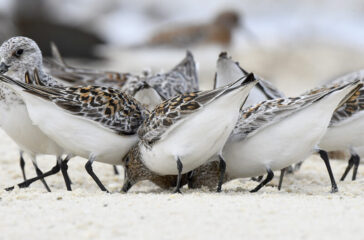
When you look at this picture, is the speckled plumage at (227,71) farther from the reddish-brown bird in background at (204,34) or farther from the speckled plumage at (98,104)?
the reddish-brown bird in background at (204,34)

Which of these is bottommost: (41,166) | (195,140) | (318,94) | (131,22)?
(41,166)

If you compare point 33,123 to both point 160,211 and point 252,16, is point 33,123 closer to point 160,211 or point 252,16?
point 160,211

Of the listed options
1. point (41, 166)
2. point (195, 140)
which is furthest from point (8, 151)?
point (195, 140)

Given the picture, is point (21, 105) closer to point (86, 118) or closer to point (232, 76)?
point (86, 118)

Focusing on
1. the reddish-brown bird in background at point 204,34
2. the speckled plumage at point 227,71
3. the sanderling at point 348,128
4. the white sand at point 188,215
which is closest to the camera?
the white sand at point 188,215

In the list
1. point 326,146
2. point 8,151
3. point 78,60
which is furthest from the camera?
point 78,60

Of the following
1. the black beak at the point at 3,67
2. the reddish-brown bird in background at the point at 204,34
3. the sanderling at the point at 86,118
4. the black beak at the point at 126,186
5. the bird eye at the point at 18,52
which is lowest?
the black beak at the point at 126,186

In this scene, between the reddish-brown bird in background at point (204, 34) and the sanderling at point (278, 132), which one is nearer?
the sanderling at point (278, 132)

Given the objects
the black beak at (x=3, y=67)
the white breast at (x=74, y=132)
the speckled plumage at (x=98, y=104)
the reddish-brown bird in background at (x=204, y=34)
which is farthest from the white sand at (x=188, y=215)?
the reddish-brown bird in background at (x=204, y=34)
